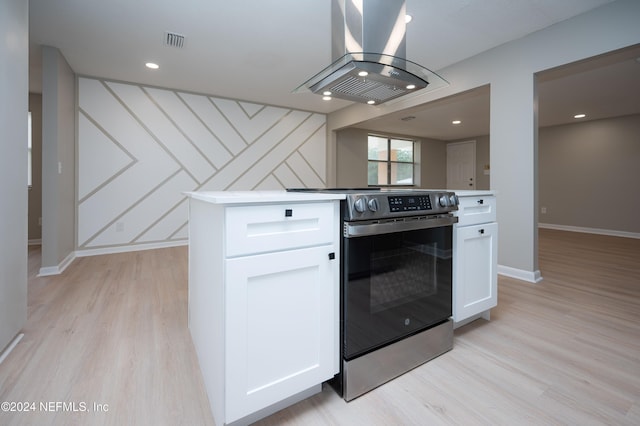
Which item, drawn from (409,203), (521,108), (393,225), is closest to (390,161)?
(521,108)

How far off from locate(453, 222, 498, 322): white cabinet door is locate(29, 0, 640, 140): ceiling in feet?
6.15

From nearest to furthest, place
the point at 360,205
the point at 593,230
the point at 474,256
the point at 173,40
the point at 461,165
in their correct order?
the point at 360,205 < the point at 474,256 < the point at 173,40 < the point at 593,230 < the point at 461,165

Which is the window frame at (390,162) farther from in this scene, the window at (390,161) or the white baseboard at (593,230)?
the white baseboard at (593,230)

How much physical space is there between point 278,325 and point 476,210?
136 cm

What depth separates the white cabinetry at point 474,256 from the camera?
1.61 meters

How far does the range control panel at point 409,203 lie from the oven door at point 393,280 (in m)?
0.06

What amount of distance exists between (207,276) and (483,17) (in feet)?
9.76

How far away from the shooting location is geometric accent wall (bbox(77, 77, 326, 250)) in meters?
3.78

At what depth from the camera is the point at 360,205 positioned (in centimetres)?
115

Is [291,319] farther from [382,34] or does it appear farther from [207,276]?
[382,34]

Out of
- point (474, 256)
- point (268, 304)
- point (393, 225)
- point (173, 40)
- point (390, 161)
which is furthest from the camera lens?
point (390, 161)

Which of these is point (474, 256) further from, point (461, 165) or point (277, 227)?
point (461, 165)

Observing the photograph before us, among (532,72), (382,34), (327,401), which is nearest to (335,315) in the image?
(327,401)

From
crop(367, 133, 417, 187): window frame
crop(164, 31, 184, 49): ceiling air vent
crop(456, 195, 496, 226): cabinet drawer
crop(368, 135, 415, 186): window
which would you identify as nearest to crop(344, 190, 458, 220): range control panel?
crop(456, 195, 496, 226): cabinet drawer
